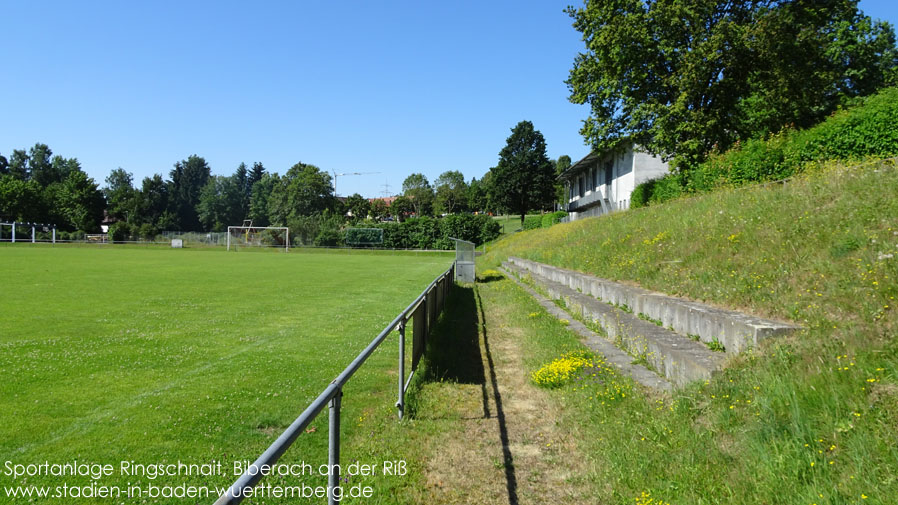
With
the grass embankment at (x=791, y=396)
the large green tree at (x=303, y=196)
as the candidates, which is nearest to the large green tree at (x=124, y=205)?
the large green tree at (x=303, y=196)

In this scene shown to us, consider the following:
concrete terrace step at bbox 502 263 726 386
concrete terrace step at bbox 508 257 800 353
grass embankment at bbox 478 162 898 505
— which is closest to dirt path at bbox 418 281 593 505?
grass embankment at bbox 478 162 898 505

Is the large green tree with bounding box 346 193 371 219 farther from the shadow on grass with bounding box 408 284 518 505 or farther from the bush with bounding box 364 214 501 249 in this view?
the shadow on grass with bounding box 408 284 518 505

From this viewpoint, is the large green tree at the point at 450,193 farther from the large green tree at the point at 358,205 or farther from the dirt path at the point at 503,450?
the dirt path at the point at 503,450

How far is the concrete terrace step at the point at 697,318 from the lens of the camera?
430 cm

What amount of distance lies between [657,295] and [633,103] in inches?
804

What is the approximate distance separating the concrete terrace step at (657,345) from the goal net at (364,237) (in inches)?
2269

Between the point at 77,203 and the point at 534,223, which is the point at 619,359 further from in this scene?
the point at 77,203

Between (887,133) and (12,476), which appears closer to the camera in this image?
(12,476)

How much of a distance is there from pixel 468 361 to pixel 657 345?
2.97 metres

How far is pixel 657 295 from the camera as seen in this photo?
24.2ft

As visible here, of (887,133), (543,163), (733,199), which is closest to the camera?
(733,199)

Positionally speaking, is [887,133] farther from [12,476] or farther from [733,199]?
[12,476]

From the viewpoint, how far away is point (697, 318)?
557 cm

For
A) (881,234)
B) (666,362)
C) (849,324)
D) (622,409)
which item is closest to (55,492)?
(622,409)
